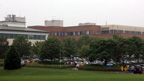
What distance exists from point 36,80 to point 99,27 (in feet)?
331

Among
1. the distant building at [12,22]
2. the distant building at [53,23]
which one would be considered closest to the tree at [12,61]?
the distant building at [12,22]

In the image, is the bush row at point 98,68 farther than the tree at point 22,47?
No

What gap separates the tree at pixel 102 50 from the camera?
188 ft

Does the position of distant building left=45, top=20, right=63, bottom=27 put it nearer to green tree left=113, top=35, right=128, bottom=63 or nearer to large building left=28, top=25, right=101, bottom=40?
large building left=28, top=25, right=101, bottom=40

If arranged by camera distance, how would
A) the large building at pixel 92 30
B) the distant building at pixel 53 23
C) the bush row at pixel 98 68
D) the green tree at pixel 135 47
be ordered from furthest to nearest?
the distant building at pixel 53 23
the large building at pixel 92 30
the green tree at pixel 135 47
the bush row at pixel 98 68

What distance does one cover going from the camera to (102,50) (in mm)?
58844

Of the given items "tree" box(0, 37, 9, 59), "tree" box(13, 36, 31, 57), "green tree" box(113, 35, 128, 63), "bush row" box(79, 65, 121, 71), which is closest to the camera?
"bush row" box(79, 65, 121, 71)

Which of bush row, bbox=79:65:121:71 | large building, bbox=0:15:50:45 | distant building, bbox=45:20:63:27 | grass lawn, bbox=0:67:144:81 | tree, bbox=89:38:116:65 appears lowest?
bush row, bbox=79:65:121:71

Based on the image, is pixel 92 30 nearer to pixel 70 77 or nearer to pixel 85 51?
pixel 85 51

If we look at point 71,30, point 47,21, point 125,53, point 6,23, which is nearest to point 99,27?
point 71,30

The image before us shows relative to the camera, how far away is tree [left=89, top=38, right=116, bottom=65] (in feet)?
188

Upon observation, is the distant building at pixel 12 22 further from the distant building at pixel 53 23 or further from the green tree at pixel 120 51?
the green tree at pixel 120 51

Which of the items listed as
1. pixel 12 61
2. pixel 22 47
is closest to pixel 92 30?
pixel 22 47

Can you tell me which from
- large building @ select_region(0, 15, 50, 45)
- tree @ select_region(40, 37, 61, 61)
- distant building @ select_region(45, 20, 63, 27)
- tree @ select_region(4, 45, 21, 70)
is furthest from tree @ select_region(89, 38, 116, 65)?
distant building @ select_region(45, 20, 63, 27)
